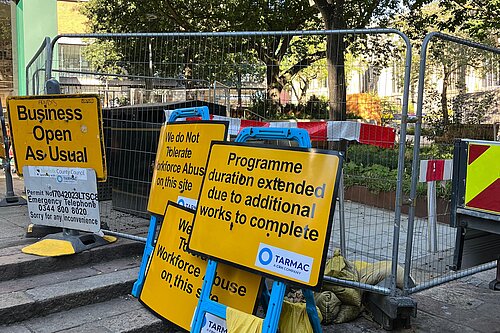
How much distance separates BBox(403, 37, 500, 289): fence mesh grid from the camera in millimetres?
4422

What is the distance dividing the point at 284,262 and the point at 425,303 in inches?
84.5

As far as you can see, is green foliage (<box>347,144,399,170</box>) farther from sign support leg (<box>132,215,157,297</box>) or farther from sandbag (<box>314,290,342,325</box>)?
sign support leg (<box>132,215,157,297</box>)

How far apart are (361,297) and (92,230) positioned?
253 centimetres

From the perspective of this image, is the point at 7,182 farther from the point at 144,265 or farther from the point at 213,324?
the point at 213,324

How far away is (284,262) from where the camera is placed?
9.68 feet

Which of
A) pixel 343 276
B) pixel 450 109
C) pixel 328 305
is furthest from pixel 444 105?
pixel 328 305

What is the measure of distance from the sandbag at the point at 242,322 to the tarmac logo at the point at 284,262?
315mm

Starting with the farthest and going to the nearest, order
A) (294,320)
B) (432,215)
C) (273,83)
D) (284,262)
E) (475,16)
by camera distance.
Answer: (475,16)
(432,215)
(273,83)
(294,320)
(284,262)

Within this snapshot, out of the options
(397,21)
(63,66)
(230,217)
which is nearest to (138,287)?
(230,217)

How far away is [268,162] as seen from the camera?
320 centimetres

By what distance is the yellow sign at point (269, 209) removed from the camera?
9.45 ft

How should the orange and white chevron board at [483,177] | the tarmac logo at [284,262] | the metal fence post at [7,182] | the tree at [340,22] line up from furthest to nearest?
the metal fence post at [7,182]
the tree at [340,22]
the orange and white chevron board at [483,177]
the tarmac logo at [284,262]

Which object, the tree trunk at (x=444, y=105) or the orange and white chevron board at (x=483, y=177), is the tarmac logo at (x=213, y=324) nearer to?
the orange and white chevron board at (x=483, y=177)

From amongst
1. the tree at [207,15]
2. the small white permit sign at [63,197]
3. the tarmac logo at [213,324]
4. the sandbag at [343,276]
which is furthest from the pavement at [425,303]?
the tree at [207,15]
